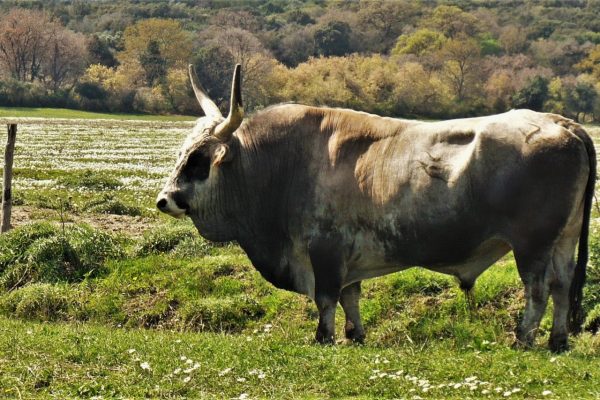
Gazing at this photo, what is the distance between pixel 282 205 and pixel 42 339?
12.0ft

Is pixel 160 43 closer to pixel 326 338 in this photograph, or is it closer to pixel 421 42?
pixel 421 42

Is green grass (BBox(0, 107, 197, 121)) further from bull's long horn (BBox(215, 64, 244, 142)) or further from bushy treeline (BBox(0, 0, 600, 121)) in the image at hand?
bull's long horn (BBox(215, 64, 244, 142))

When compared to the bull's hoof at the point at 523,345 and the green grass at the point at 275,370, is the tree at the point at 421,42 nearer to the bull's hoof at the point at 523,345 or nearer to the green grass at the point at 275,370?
the bull's hoof at the point at 523,345

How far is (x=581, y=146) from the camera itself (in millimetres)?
10258

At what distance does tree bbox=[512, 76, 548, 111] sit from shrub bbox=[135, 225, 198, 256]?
93.1 metres

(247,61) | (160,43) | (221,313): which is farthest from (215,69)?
(221,313)

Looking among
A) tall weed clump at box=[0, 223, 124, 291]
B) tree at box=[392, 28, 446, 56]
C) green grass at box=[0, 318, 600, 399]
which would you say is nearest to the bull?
green grass at box=[0, 318, 600, 399]

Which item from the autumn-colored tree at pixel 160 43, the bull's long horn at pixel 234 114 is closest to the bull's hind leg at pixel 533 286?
the bull's long horn at pixel 234 114

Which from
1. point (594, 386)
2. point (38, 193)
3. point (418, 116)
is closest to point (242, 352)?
point (594, 386)

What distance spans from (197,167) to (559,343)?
17.5 ft

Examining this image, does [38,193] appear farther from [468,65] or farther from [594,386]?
[468,65]

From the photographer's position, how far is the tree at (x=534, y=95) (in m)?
106

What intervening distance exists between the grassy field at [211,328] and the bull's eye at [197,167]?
223 cm

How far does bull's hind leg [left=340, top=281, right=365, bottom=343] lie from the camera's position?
472 inches
